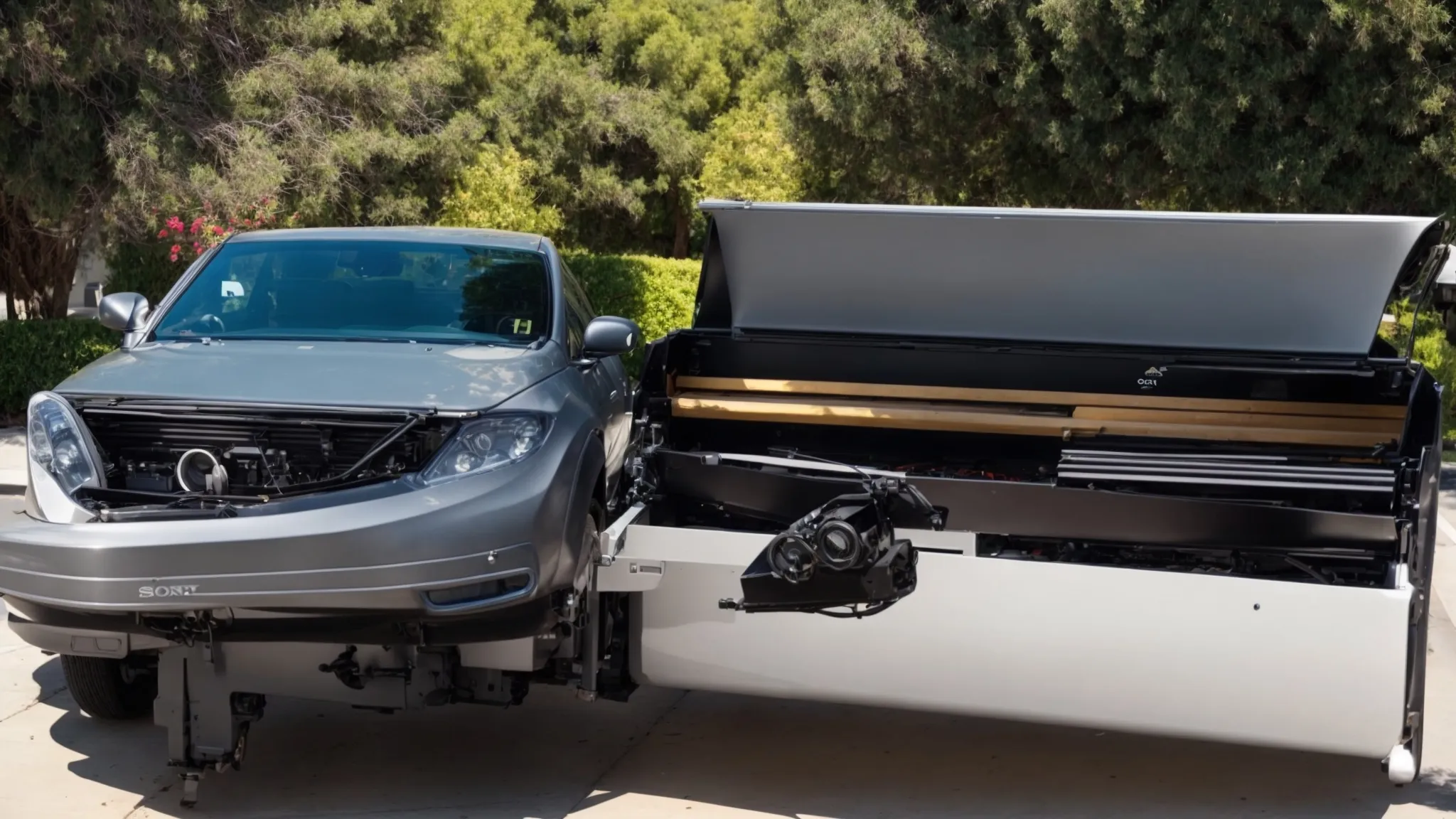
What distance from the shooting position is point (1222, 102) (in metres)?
15.0

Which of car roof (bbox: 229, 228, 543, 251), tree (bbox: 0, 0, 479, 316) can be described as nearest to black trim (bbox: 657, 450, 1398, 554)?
car roof (bbox: 229, 228, 543, 251)

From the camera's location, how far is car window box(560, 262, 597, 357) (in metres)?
6.20

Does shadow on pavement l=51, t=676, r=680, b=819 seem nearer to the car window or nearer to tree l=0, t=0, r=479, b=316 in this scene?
the car window

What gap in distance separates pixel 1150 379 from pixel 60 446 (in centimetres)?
395

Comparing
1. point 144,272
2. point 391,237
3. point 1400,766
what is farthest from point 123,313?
point 144,272

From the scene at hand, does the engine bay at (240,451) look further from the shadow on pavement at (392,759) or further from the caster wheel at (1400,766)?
the caster wheel at (1400,766)

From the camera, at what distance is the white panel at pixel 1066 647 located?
14.8 ft

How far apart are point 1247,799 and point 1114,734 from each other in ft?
2.77

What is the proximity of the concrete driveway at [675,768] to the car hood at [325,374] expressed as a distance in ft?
3.09

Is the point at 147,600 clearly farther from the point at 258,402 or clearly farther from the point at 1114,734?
the point at 1114,734

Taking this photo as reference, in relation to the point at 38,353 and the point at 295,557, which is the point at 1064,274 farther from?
the point at 38,353

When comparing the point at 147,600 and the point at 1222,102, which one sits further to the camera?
the point at 1222,102

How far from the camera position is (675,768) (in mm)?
5676

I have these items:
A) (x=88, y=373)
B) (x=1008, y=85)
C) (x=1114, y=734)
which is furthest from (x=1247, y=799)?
(x=1008, y=85)
